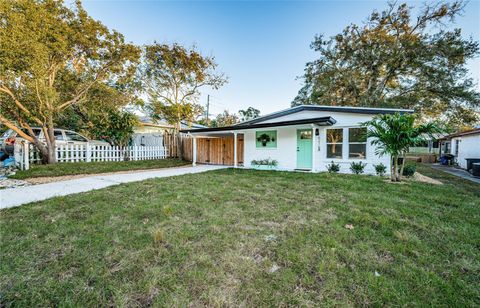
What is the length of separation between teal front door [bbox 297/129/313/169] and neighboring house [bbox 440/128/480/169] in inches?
385

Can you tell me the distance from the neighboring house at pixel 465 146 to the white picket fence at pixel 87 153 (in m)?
18.5

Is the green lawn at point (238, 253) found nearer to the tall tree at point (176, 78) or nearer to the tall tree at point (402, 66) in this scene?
the tall tree at point (176, 78)

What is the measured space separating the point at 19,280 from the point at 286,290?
2437mm

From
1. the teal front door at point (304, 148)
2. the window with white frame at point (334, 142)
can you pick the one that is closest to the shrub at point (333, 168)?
the window with white frame at point (334, 142)

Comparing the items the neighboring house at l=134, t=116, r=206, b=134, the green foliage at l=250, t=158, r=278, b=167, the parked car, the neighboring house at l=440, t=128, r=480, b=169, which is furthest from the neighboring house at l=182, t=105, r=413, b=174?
the neighboring house at l=440, t=128, r=480, b=169

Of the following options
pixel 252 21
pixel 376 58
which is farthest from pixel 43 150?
pixel 376 58

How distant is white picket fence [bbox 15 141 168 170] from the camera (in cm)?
752

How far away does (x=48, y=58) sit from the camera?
716 centimetres

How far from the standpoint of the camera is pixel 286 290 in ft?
5.68

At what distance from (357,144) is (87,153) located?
41.3 feet

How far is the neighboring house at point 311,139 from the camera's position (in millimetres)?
8469

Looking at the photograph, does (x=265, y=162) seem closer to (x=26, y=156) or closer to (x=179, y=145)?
(x=179, y=145)

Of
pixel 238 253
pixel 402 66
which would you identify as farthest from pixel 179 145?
pixel 402 66

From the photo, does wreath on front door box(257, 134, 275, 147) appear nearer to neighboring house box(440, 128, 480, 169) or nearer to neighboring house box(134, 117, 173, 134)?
neighboring house box(134, 117, 173, 134)
